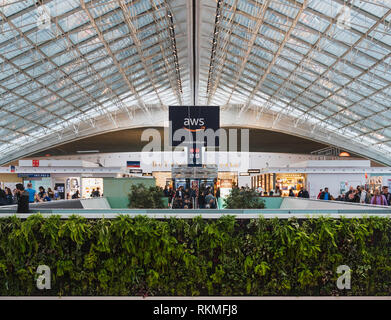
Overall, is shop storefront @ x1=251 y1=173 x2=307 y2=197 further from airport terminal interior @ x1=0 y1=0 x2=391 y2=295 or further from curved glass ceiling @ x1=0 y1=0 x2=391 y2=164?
curved glass ceiling @ x1=0 y1=0 x2=391 y2=164

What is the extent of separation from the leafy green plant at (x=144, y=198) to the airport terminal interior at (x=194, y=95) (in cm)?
5

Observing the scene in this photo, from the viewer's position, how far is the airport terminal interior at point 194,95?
57.1 feet

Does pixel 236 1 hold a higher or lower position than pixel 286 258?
higher

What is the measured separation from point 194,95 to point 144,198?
94.3 ft

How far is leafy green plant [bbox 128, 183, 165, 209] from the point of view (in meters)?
15.9

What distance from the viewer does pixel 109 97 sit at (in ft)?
124

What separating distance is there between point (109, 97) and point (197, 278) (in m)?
34.6

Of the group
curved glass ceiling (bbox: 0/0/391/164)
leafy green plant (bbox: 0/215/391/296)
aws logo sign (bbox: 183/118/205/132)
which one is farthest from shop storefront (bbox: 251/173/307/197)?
leafy green plant (bbox: 0/215/391/296)

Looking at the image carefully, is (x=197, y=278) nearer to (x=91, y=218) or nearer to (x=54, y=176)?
(x=91, y=218)

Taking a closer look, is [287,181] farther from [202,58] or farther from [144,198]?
[144,198]

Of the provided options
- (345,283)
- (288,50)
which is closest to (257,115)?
(288,50)

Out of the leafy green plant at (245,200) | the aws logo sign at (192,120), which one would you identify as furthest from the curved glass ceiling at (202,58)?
the leafy green plant at (245,200)

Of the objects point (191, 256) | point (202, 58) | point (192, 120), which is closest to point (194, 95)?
point (202, 58)

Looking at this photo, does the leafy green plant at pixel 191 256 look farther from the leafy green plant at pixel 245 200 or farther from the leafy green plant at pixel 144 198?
the leafy green plant at pixel 144 198
